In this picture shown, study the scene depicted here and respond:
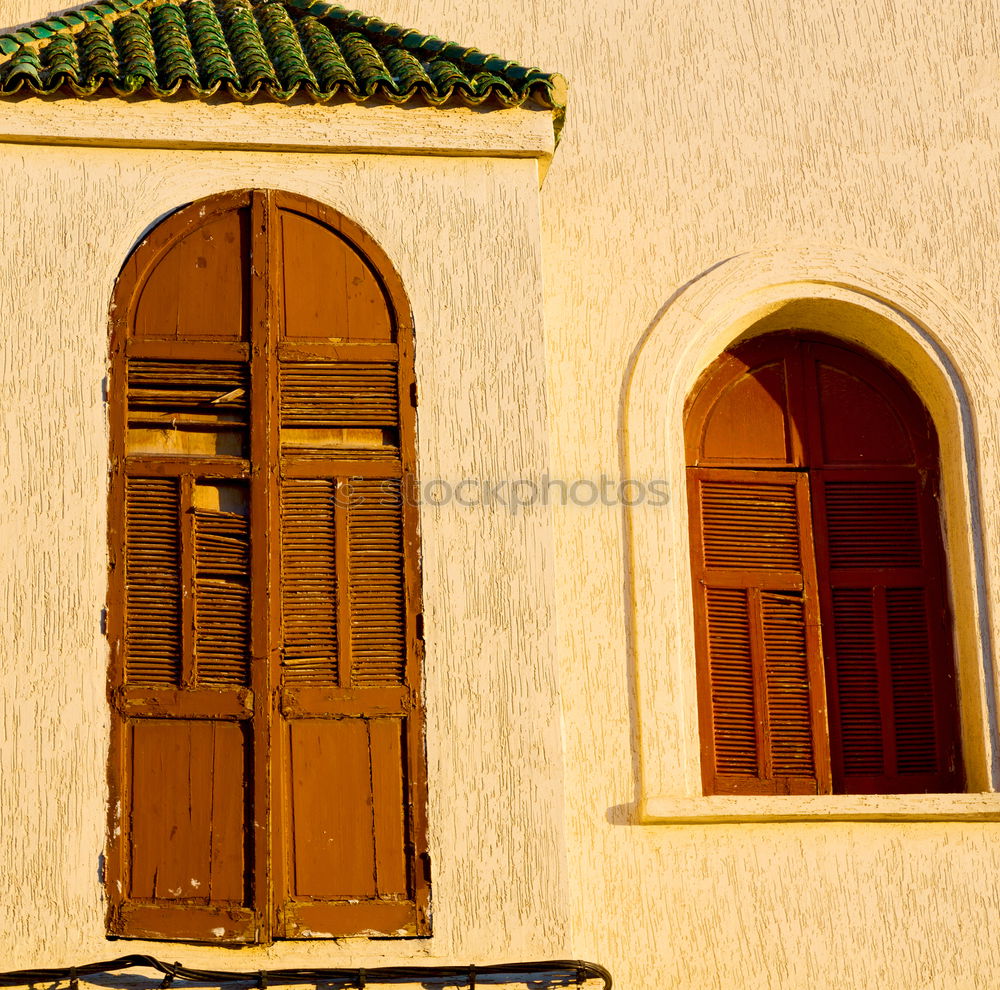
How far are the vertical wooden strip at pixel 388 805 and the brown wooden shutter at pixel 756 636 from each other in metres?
1.57

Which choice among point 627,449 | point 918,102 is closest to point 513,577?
point 627,449

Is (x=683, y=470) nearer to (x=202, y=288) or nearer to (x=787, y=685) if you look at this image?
(x=787, y=685)

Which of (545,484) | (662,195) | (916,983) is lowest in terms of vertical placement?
(916,983)

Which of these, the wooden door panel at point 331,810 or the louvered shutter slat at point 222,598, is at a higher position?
the louvered shutter slat at point 222,598

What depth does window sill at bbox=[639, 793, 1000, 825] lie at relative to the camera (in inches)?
287

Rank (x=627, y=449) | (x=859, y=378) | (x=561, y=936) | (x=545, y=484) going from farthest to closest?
(x=859, y=378) → (x=627, y=449) → (x=545, y=484) → (x=561, y=936)

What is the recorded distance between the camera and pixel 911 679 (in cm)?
802

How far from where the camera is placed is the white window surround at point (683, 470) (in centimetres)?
741

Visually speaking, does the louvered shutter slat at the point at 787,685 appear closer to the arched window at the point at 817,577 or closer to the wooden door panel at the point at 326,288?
the arched window at the point at 817,577

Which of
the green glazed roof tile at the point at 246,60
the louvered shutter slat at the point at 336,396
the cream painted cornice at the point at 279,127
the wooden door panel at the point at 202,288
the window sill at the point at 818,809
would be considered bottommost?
the window sill at the point at 818,809

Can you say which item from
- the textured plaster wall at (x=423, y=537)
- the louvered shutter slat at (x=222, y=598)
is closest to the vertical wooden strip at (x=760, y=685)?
the textured plaster wall at (x=423, y=537)

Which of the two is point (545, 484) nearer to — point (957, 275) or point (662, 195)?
point (662, 195)

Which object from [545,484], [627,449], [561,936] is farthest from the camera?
[627,449]

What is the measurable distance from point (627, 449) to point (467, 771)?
1708 millimetres
